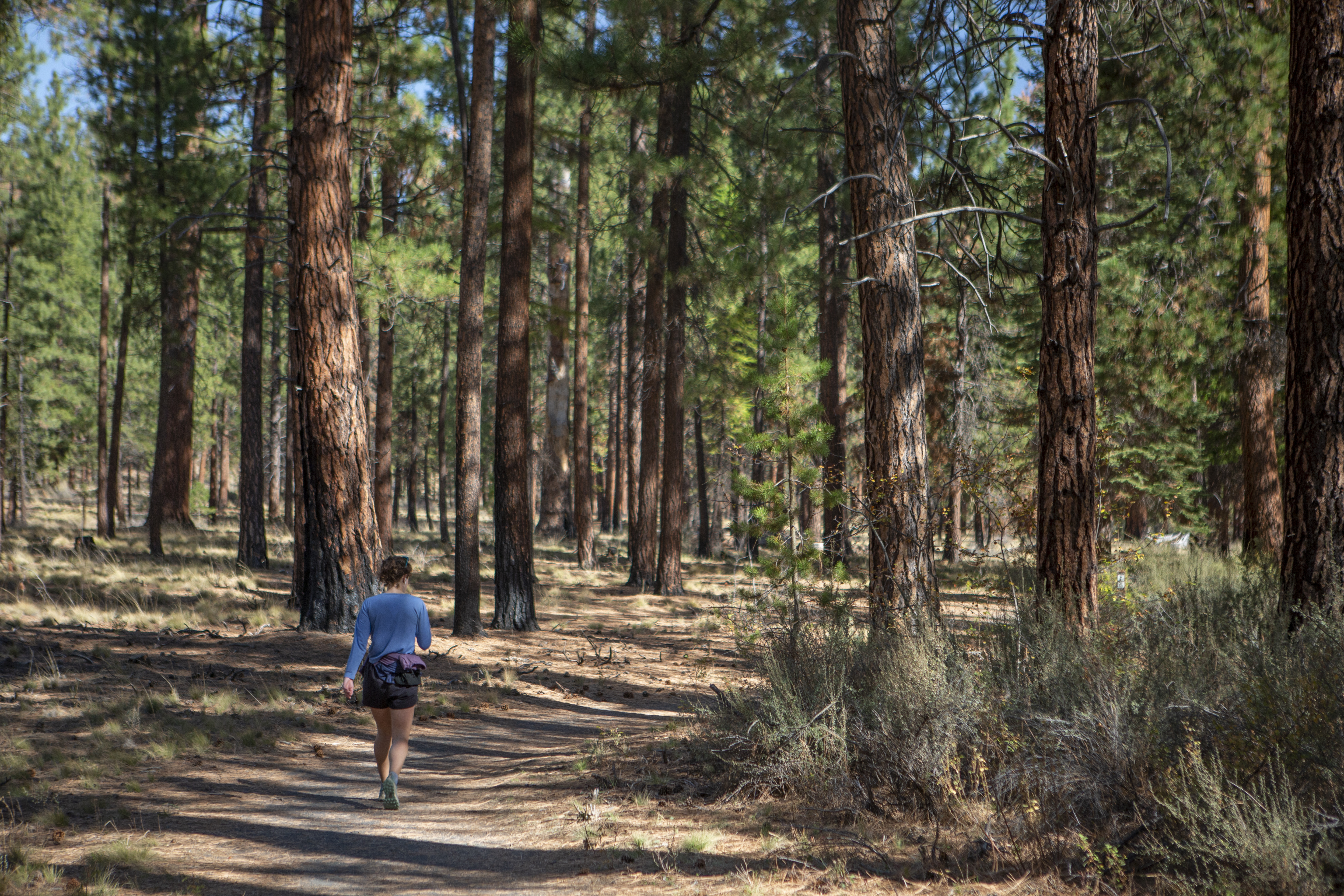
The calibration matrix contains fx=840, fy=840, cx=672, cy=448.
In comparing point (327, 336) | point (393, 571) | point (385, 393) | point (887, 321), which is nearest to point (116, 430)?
point (385, 393)

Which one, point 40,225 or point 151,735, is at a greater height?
point 40,225

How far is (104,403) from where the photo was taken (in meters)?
23.5

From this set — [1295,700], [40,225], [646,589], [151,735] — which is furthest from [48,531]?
[1295,700]

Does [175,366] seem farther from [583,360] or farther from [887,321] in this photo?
[887,321]

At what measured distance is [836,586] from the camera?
8.96 meters

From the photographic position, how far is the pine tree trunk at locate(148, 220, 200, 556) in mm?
17453

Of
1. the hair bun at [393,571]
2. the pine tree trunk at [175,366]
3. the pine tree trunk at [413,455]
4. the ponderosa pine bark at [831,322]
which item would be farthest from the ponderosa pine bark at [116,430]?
the hair bun at [393,571]

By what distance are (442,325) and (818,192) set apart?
2398cm

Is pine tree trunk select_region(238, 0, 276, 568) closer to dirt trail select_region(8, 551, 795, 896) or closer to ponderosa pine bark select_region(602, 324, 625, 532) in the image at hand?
dirt trail select_region(8, 551, 795, 896)

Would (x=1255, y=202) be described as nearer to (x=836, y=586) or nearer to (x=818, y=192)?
(x=818, y=192)

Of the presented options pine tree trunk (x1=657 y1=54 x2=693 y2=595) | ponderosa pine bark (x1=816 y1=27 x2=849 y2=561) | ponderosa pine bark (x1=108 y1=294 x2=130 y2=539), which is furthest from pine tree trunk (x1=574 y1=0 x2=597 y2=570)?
ponderosa pine bark (x1=108 y1=294 x2=130 y2=539)

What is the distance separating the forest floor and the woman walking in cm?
37

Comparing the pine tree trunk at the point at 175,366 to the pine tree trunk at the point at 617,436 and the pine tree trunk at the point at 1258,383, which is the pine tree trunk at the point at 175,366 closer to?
the pine tree trunk at the point at 617,436

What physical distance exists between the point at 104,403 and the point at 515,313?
18.0 metres
